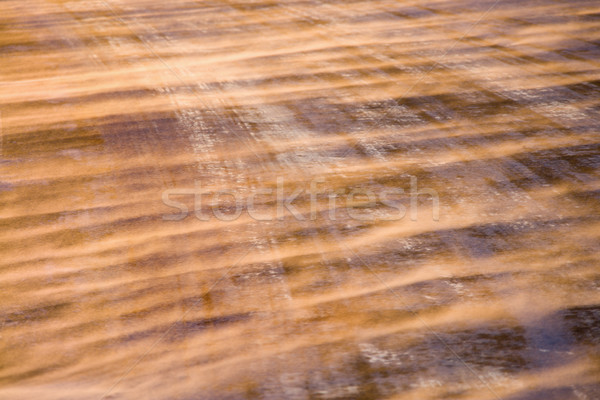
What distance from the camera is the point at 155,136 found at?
1879 mm

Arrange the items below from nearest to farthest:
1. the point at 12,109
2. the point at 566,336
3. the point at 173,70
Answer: the point at 566,336 → the point at 12,109 → the point at 173,70

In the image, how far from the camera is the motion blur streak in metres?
1.14

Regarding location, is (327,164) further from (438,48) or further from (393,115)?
(438,48)

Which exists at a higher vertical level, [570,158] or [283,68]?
[283,68]

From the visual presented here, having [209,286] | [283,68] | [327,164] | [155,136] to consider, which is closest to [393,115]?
[327,164]

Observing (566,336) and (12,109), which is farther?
(12,109)

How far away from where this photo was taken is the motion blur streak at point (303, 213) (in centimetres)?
114

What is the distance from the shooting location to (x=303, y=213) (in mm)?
1569

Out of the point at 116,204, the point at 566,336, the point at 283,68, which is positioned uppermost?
the point at 283,68

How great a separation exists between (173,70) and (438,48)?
1.16 m

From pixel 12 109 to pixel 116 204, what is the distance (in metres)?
0.76

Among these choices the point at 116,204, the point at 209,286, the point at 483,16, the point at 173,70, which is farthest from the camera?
the point at 483,16

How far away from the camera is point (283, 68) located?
2318 millimetres

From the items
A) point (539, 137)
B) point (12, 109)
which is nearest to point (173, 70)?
point (12, 109)
